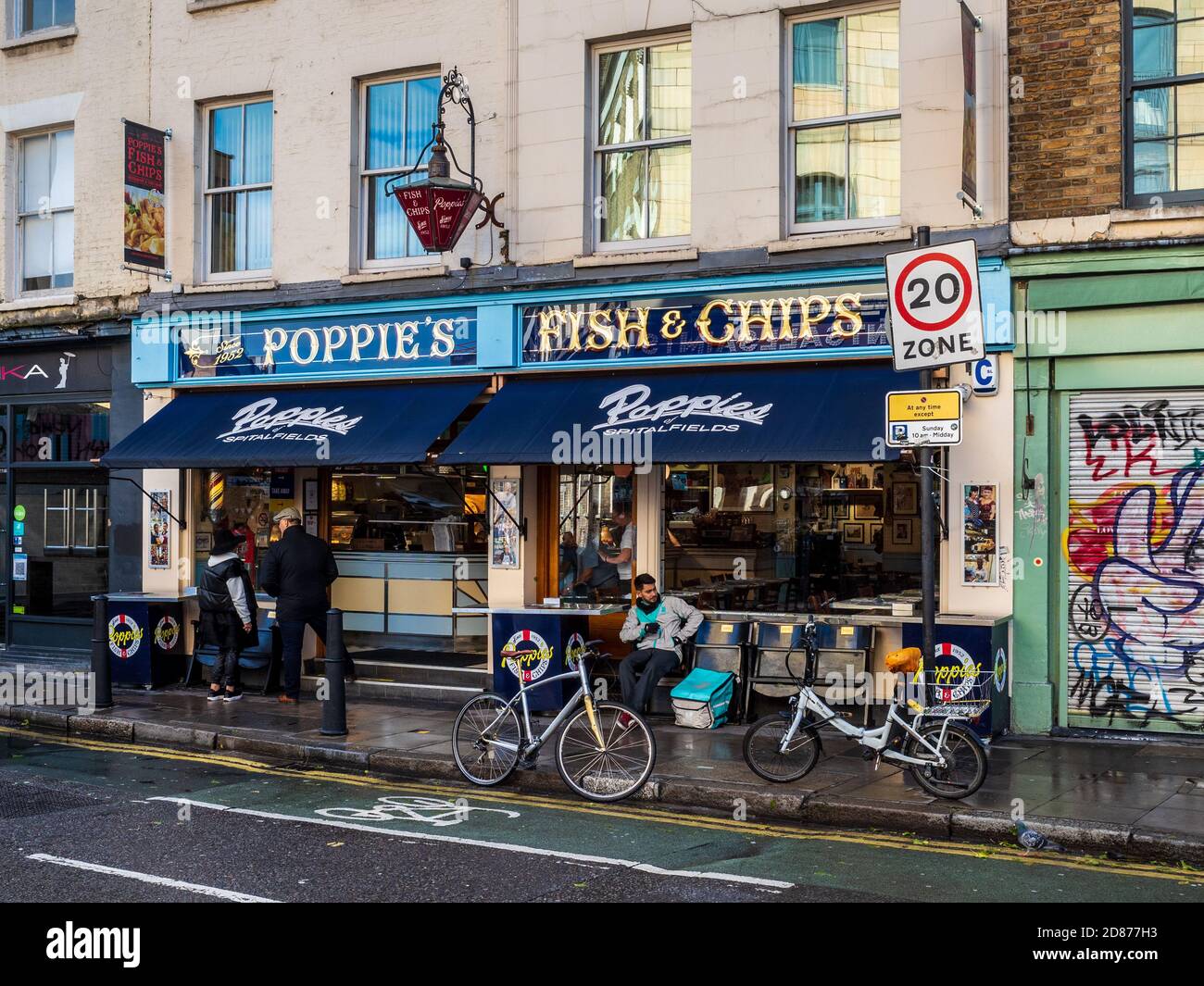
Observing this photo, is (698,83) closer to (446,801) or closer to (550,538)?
(550,538)

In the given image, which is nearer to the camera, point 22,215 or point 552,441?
point 552,441

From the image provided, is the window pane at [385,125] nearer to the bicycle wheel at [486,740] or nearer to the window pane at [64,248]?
the window pane at [64,248]

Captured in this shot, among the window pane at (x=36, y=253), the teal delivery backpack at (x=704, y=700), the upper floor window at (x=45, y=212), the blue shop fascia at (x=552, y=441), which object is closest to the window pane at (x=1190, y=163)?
the blue shop fascia at (x=552, y=441)

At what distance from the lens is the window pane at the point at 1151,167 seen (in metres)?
11.4

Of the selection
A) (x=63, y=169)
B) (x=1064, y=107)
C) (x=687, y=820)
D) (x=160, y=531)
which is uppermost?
(x=63, y=169)

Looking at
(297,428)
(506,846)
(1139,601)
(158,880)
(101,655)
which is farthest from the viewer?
(297,428)

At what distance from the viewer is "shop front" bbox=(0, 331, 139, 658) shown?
642 inches

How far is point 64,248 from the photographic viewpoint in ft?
56.1

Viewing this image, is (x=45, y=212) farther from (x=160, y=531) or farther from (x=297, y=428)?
(x=297, y=428)

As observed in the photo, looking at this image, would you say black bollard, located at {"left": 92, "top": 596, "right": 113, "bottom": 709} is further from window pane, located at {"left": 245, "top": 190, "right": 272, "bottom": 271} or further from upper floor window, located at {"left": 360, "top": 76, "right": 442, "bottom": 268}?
upper floor window, located at {"left": 360, "top": 76, "right": 442, "bottom": 268}

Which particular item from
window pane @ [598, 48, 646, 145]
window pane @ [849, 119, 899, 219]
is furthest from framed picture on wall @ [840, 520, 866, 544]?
window pane @ [598, 48, 646, 145]

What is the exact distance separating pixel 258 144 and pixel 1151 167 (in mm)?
9933

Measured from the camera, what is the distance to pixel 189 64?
15812 millimetres

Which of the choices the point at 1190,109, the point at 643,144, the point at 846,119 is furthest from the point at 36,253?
the point at 1190,109
